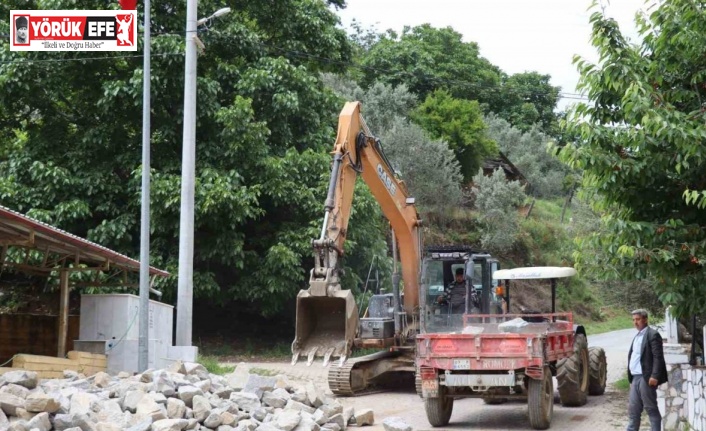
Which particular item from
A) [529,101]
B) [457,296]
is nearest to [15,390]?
[457,296]

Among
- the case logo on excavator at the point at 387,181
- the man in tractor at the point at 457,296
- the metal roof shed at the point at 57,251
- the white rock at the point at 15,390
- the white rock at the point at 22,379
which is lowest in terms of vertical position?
the white rock at the point at 15,390

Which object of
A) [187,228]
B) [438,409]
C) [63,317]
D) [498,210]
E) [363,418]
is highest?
[498,210]

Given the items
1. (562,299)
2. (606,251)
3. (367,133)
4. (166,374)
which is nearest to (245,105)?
(367,133)

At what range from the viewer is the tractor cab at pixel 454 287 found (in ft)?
59.5

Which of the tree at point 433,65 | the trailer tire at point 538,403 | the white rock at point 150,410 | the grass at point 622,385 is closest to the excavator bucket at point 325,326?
the trailer tire at point 538,403

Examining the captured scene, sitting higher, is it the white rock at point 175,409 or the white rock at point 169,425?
the white rock at point 175,409

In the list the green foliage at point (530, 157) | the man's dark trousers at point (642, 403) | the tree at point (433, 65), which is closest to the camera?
the man's dark trousers at point (642, 403)

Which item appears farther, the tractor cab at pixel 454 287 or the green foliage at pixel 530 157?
the green foliage at pixel 530 157

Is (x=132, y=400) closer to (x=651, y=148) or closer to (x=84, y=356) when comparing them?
(x=84, y=356)

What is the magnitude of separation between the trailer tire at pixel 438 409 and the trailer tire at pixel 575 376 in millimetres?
2583

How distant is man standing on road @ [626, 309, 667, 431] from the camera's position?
464 inches

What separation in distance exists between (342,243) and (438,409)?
3691mm

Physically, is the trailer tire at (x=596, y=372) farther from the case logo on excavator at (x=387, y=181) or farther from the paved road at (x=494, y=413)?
the case logo on excavator at (x=387, y=181)

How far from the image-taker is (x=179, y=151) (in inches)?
1120
